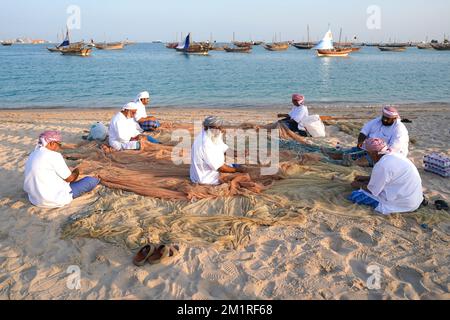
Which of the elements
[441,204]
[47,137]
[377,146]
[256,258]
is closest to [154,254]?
[256,258]

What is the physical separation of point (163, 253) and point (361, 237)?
7.65 feet

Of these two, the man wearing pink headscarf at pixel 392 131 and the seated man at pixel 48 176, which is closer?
the seated man at pixel 48 176

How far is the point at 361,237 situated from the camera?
4242mm

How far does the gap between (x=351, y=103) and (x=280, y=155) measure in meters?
13.0

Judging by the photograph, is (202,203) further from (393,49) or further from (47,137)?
(393,49)

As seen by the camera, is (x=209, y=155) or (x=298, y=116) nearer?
(x=209, y=155)

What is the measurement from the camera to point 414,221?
4.54m

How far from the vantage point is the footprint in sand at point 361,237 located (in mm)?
4109

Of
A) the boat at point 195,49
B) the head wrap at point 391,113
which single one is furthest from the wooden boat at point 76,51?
the head wrap at point 391,113

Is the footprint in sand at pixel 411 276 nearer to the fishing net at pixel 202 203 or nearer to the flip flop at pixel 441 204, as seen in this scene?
the fishing net at pixel 202 203

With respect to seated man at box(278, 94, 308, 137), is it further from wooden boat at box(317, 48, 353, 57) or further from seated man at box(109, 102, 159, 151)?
wooden boat at box(317, 48, 353, 57)

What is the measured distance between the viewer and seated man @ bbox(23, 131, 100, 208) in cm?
464

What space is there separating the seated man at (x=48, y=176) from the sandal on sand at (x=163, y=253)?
192 centimetres
